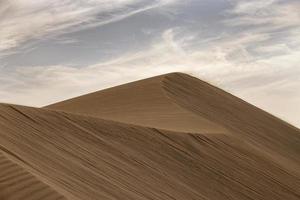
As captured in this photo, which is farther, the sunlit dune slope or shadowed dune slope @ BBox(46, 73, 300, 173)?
shadowed dune slope @ BBox(46, 73, 300, 173)

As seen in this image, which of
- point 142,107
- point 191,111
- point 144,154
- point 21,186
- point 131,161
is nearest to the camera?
point 21,186

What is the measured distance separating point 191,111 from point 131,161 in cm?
967

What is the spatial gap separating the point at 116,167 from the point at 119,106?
11559mm

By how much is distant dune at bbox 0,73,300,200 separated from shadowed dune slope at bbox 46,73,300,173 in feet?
0.21

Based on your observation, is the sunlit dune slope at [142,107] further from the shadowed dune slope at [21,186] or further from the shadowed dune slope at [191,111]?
the shadowed dune slope at [21,186]

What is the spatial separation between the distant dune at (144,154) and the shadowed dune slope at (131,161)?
3cm

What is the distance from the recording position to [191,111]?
21.6m

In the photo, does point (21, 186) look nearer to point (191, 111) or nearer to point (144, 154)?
point (144, 154)

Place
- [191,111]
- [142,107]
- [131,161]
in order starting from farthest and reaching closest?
[142,107] → [191,111] → [131,161]

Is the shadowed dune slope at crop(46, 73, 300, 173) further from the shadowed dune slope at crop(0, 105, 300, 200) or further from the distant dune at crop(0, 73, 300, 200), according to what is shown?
the shadowed dune slope at crop(0, 105, 300, 200)

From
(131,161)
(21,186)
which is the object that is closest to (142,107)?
(131,161)

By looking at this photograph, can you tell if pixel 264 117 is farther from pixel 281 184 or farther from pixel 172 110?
pixel 281 184

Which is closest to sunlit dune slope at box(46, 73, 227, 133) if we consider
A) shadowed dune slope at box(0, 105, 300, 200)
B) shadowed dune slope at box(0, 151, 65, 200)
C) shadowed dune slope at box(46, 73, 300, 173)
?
shadowed dune slope at box(46, 73, 300, 173)

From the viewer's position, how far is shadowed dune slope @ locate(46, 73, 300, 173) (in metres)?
19.7
